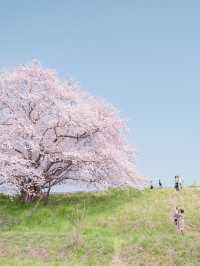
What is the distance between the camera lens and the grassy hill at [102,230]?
33.6 metres

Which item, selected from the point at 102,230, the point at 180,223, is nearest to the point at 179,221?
the point at 180,223

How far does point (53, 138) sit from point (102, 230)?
34.3ft

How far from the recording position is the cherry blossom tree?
151ft

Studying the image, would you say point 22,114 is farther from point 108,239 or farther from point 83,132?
point 108,239

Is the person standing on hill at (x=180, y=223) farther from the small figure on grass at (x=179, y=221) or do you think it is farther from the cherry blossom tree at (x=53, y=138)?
the cherry blossom tree at (x=53, y=138)

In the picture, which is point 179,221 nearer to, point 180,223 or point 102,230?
point 180,223

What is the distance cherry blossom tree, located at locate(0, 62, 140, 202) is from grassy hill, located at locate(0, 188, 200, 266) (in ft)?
6.32

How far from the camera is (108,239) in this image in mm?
36531

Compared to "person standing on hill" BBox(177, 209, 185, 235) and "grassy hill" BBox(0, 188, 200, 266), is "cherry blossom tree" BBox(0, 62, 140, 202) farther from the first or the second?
"person standing on hill" BBox(177, 209, 185, 235)

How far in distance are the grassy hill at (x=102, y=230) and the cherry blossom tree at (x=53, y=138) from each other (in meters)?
1.93

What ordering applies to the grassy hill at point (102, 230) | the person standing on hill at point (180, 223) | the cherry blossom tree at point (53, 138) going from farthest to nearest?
the cherry blossom tree at point (53, 138) → the person standing on hill at point (180, 223) → the grassy hill at point (102, 230)

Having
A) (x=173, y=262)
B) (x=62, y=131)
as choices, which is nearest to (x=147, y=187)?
(x=62, y=131)

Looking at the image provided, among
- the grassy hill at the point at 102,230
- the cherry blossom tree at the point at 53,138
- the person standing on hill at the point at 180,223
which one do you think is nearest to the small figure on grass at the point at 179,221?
the person standing on hill at the point at 180,223

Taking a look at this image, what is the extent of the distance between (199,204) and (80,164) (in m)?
9.88
